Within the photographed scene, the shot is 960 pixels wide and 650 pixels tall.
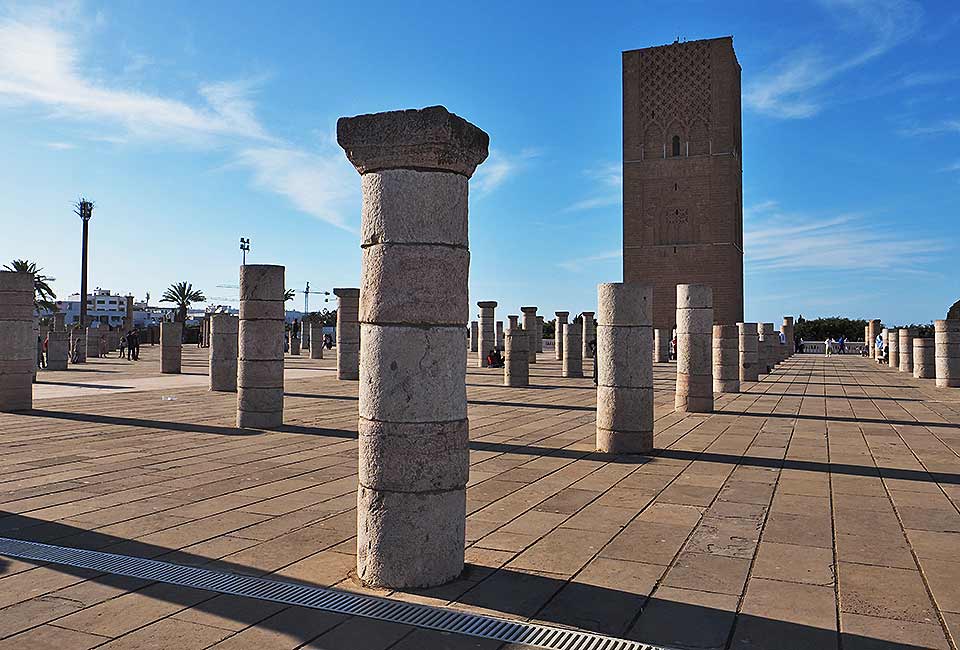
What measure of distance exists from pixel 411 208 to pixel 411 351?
2.80 feet

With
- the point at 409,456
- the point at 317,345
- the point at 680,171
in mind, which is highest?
the point at 680,171

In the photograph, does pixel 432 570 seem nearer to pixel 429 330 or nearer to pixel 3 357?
pixel 429 330

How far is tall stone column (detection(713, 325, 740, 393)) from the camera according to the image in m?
18.8

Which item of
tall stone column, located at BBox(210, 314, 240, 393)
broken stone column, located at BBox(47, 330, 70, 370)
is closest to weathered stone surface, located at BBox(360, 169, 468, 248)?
tall stone column, located at BBox(210, 314, 240, 393)

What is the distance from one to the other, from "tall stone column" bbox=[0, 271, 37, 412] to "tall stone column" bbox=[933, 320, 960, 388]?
21.0 metres

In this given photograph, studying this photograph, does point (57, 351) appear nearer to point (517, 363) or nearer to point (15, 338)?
point (15, 338)

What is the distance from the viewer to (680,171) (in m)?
49.9

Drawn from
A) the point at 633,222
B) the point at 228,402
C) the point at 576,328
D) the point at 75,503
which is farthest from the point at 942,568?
the point at 633,222

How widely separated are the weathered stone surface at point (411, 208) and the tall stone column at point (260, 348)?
24.7 feet

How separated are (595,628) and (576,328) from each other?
2149 centimetres

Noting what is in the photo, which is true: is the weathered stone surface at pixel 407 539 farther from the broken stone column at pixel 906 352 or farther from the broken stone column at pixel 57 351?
the broken stone column at pixel 906 352

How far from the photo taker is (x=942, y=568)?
505 cm

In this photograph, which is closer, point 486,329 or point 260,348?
point 260,348

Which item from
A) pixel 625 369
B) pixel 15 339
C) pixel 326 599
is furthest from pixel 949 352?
pixel 15 339
